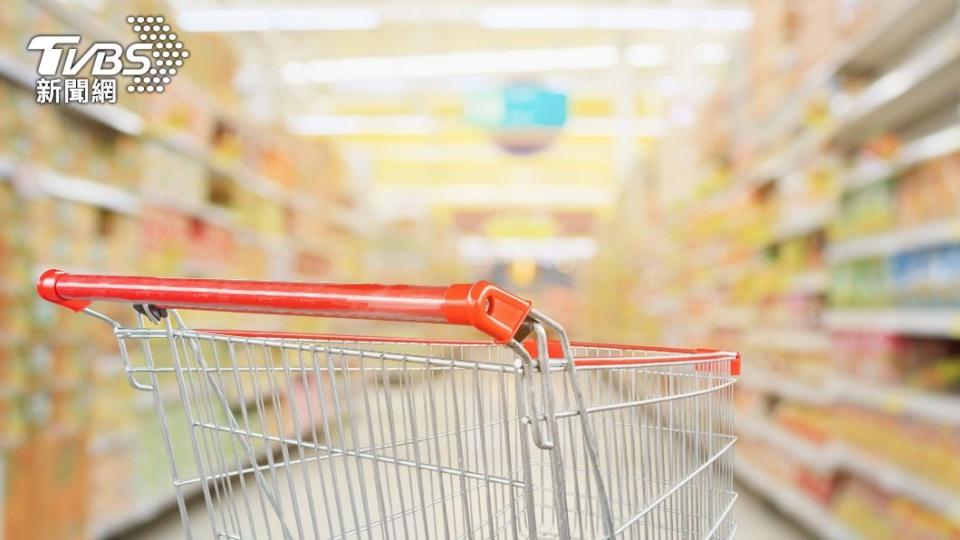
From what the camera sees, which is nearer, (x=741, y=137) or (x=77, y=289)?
(x=77, y=289)

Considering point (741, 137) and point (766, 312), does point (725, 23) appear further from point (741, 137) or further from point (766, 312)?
point (766, 312)

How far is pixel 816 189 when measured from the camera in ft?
10.7

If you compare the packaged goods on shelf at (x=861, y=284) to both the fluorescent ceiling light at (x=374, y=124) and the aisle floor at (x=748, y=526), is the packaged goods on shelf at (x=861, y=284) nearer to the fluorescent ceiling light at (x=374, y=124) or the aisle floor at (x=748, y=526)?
the aisle floor at (x=748, y=526)

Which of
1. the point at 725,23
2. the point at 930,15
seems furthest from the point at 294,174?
the point at 725,23

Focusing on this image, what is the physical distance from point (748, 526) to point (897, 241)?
5.08ft

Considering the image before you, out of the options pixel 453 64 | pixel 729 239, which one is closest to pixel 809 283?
pixel 729 239

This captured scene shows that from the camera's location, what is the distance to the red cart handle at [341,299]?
75cm

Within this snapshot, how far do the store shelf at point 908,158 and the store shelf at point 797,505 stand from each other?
140 cm

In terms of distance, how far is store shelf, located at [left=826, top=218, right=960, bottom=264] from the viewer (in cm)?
221

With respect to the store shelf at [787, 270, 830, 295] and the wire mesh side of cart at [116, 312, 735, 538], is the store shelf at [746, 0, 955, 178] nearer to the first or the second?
the store shelf at [787, 270, 830, 295]

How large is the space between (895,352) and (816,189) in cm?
94

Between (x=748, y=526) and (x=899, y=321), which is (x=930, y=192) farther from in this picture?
(x=748, y=526)

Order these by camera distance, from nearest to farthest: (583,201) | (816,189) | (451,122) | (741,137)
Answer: (816,189) → (741,137) → (451,122) → (583,201)

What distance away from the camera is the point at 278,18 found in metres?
8.47
